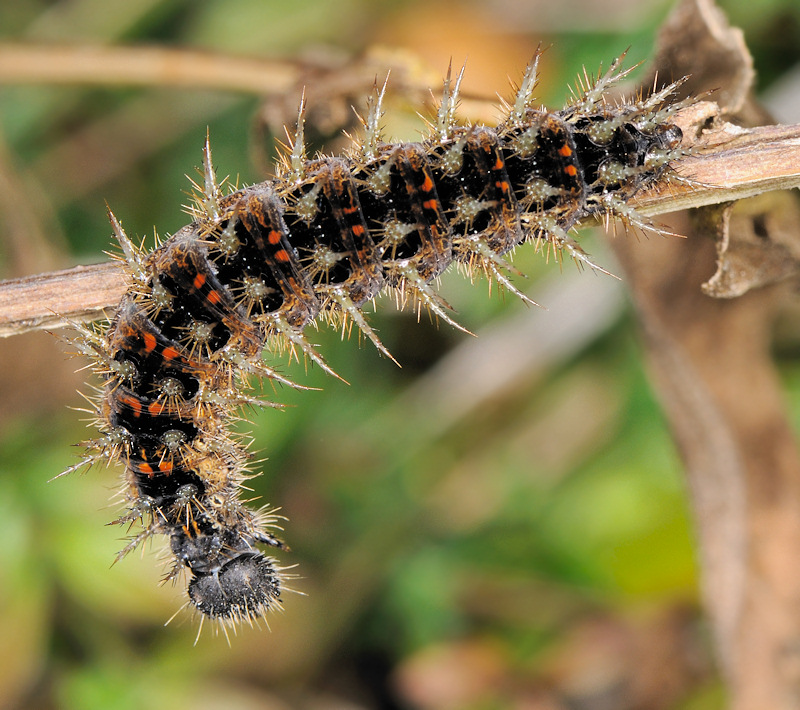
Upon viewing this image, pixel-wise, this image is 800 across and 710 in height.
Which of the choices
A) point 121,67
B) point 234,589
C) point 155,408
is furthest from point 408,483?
point 121,67

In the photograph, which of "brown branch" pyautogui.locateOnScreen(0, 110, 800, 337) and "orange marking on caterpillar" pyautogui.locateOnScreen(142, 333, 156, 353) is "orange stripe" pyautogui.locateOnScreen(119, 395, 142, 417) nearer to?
"orange marking on caterpillar" pyautogui.locateOnScreen(142, 333, 156, 353)

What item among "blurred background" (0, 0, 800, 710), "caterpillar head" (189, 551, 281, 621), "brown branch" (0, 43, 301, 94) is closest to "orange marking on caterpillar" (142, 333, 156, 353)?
"caterpillar head" (189, 551, 281, 621)

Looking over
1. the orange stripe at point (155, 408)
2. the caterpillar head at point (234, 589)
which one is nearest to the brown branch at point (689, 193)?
the orange stripe at point (155, 408)

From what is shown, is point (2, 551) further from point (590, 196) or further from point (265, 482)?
point (590, 196)

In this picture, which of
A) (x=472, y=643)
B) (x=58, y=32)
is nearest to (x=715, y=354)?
(x=472, y=643)

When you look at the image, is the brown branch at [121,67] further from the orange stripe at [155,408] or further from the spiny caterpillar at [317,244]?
the orange stripe at [155,408]
